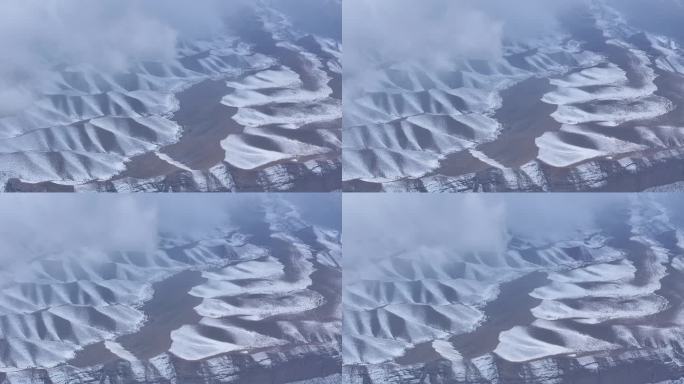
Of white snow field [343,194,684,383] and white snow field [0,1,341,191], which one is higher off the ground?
white snow field [0,1,341,191]

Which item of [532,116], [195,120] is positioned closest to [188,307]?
[195,120]

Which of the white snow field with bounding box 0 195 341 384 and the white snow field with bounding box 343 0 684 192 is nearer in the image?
the white snow field with bounding box 0 195 341 384

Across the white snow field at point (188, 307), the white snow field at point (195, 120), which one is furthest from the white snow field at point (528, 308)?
the white snow field at point (195, 120)

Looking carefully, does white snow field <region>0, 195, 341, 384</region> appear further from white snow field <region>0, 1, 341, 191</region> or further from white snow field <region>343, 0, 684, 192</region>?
white snow field <region>343, 0, 684, 192</region>

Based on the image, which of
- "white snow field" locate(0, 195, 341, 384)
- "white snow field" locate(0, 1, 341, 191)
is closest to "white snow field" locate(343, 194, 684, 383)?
"white snow field" locate(0, 195, 341, 384)

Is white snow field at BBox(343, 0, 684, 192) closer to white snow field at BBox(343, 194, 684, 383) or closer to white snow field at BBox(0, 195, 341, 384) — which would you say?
white snow field at BBox(343, 194, 684, 383)

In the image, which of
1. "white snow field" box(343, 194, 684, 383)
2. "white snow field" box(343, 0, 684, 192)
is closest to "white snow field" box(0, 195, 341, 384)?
"white snow field" box(343, 194, 684, 383)

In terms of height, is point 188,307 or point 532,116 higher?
point 532,116

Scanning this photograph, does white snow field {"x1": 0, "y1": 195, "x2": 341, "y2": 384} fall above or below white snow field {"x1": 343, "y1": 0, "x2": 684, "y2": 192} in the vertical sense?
below

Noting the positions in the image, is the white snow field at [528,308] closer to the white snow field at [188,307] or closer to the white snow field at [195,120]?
the white snow field at [188,307]

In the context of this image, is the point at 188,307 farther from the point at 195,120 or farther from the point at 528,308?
the point at 528,308

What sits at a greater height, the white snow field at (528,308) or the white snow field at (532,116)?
the white snow field at (532,116)
